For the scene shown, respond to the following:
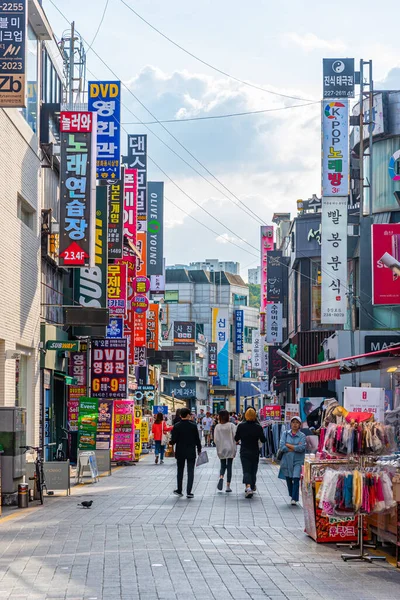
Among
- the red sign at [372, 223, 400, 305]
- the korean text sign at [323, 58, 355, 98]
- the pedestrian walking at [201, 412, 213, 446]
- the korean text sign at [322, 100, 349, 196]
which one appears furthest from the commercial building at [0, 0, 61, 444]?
the pedestrian walking at [201, 412, 213, 446]

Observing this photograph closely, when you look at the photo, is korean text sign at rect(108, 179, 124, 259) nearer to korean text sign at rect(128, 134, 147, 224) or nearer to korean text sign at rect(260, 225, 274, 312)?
korean text sign at rect(128, 134, 147, 224)

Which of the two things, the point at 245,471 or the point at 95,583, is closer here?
the point at 95,583

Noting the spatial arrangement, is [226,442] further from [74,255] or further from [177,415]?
[177,415]

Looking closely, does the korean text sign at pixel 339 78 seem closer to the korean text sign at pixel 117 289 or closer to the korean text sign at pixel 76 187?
the korean text sign at pixel 117 289

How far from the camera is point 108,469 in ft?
90.7

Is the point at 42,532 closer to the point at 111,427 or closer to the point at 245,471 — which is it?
the point at 245,471

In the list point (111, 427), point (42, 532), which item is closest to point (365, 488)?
point (42, 532)

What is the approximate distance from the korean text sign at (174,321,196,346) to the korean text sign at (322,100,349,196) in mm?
65383

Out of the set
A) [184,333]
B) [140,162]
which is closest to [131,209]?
[140,162]

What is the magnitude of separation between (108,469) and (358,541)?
50.4ft

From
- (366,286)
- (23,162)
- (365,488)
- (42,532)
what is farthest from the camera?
(366,286)

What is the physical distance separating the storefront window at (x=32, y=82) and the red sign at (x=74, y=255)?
342 centimetres

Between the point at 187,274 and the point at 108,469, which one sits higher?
the point at 187,274

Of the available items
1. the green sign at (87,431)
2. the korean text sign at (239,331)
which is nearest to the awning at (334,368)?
the green sign at (87,431)
